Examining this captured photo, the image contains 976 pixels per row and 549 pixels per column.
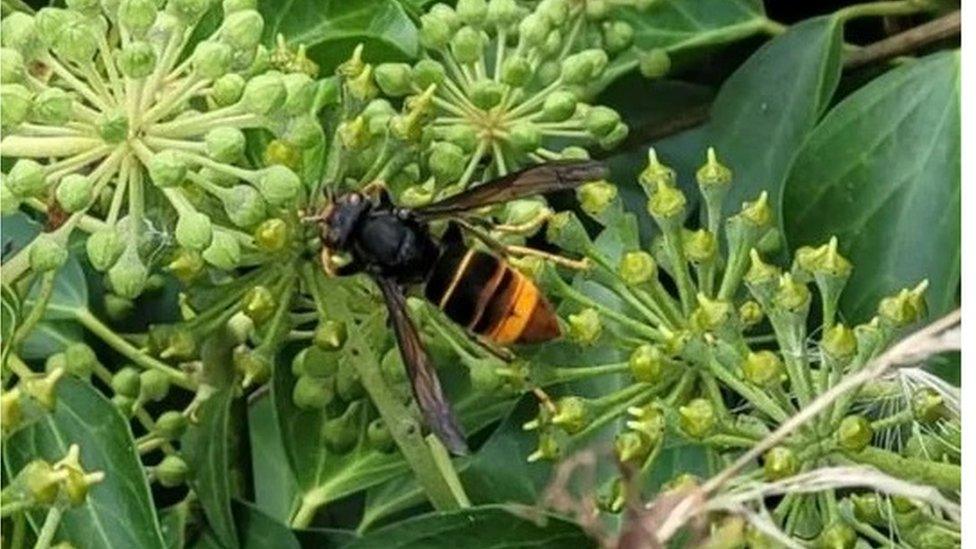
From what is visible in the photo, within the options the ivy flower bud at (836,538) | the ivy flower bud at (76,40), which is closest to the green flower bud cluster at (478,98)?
the ivy flower bud at (76,40)

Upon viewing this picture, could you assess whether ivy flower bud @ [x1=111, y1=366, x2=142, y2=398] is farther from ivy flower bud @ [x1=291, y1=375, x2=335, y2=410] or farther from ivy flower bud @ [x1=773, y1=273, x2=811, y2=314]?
ivy flower bud @ [x1=773, y1=273, x2=811, y2=314]

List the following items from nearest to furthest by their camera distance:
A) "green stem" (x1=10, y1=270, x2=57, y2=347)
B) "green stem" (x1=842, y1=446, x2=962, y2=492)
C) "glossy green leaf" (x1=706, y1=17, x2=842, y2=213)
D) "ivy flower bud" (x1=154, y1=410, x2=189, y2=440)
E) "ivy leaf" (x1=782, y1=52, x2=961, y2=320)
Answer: "green stem" (x1=842, y1=446, x2=962, y2=492) → "green stem" (x1=10, y1=270, x2=57, y2=347) → "ivy flower bud" (x1=154, y1=410, x2=189, y2=440) → "ivy leaf" (x1=782, y1=52, x2=961, y2=320) → "glossy green leaf" (x1=706, y1=17, x2=842, y2=213)

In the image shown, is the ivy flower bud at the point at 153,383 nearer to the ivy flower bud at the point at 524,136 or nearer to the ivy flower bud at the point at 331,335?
the ivy flower bud at the point at 331,335

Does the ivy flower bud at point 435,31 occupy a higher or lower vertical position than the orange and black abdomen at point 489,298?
higher

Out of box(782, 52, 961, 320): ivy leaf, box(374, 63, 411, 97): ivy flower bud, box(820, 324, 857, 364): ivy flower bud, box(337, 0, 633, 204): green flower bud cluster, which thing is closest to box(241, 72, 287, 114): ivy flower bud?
box(337, 0, 633, 204): green flower bud cluster

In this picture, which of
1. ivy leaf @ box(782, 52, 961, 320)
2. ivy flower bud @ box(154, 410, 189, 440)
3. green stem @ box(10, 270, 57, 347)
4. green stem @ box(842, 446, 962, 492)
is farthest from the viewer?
ivy leaf @ box(782, 52, 961, 320)

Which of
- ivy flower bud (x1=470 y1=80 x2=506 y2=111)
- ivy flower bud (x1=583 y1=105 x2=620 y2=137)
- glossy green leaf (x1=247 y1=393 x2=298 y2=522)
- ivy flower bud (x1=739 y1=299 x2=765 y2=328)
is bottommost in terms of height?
glossy green leaf (x1=247 y1=393 x2=298 y2=522)
